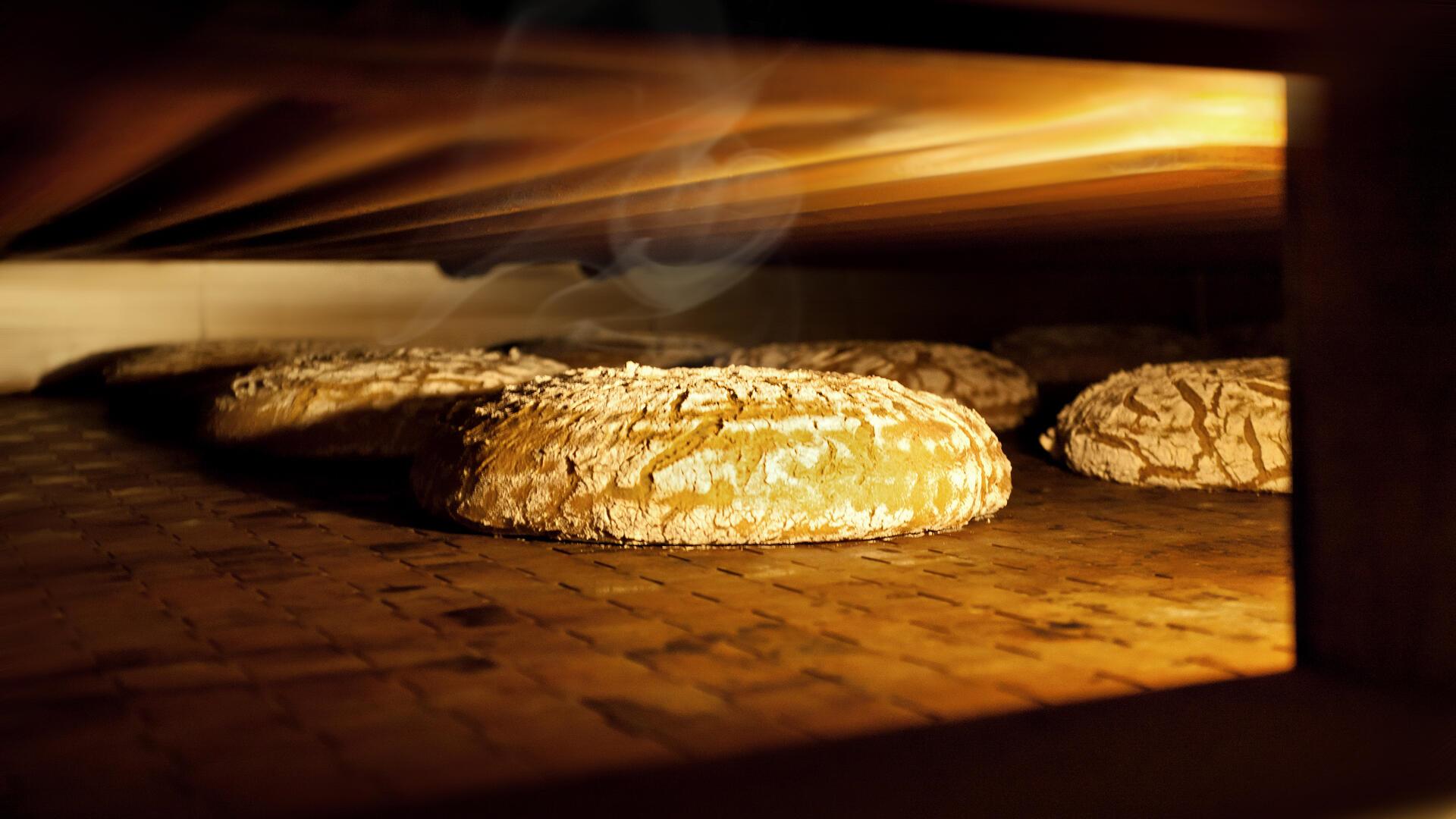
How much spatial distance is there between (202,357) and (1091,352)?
4.03 m

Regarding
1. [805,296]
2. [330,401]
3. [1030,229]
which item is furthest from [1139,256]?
[330,401]

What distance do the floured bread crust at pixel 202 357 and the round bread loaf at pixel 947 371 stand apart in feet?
6.37

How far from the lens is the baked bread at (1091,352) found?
5.47 m

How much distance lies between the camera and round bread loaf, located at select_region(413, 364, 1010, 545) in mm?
2137

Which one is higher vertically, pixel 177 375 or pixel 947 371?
pixel 177 375

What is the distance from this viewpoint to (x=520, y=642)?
1505 mm

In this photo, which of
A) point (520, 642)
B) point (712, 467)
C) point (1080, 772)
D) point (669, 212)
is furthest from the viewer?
point (669, 212)

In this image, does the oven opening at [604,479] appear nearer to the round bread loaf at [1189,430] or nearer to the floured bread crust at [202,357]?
the round bread loaf at [1189,430]

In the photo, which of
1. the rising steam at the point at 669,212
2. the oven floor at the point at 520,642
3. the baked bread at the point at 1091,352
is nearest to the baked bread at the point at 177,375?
the rising steam at the point at 669,212

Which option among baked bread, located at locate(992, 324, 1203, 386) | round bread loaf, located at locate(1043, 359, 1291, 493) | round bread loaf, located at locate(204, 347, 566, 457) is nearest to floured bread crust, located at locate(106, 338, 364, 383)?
round bread loaf, located at locate(204, 347, 566, 457)

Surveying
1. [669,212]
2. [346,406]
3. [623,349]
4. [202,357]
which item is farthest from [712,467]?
[202,357]

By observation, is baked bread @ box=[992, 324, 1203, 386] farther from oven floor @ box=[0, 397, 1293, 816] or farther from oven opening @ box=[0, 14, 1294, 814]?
oven floor @ box=[0, 397, 1293, 816]

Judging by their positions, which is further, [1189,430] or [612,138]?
[1189,430]

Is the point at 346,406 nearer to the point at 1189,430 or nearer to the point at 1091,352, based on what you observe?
the point at 1189,430
